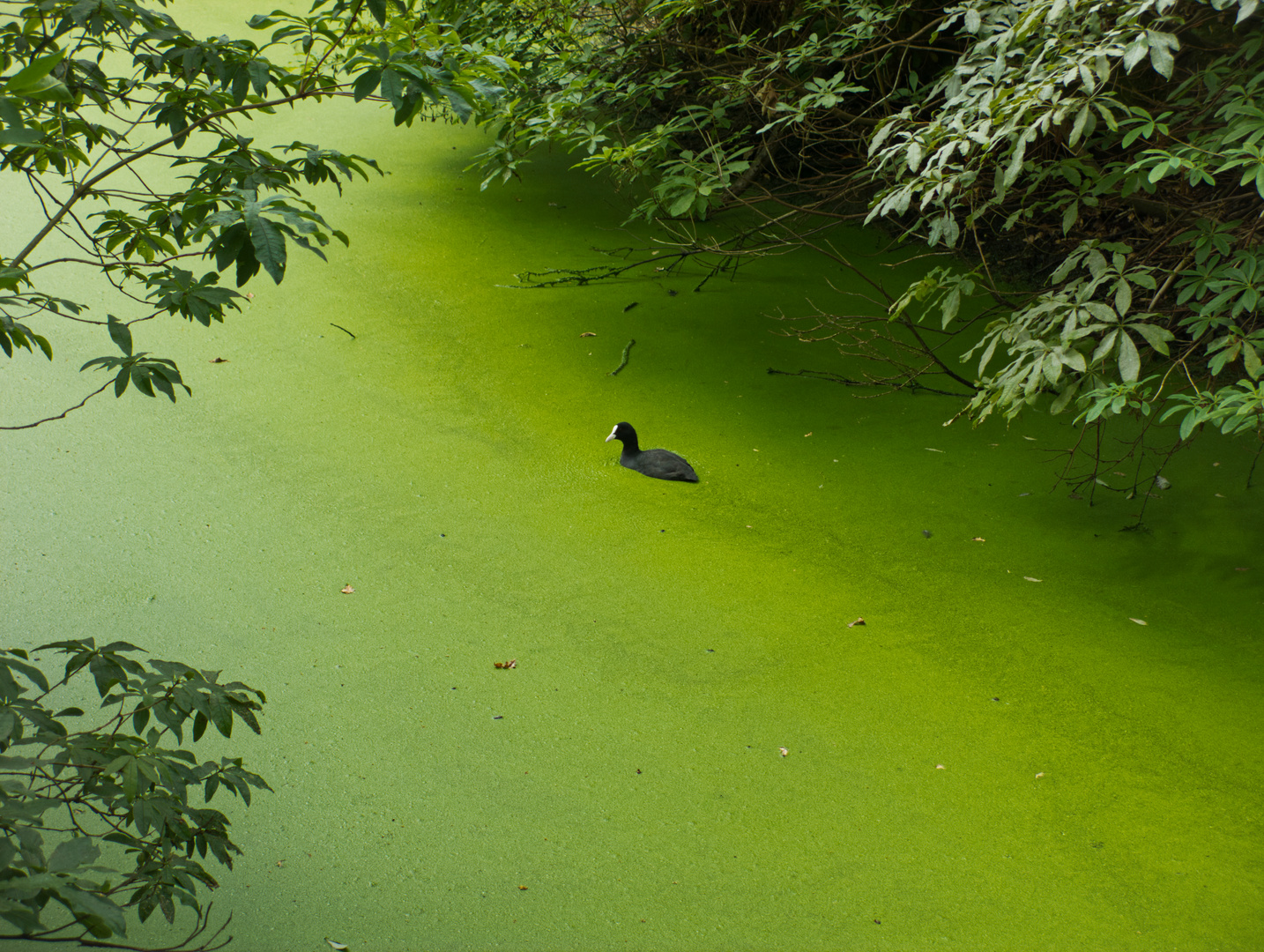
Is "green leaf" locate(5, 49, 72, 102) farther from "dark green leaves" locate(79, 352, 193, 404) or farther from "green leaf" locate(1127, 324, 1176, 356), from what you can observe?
"green leaf" locate(1127, 324, 1176, 356)

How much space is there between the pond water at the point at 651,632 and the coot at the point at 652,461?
0.16ft

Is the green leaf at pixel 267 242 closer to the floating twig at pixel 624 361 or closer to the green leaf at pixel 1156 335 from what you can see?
the green leaf at pixel 1156 335

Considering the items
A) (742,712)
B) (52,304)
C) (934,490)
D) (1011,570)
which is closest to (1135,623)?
(1011,570)

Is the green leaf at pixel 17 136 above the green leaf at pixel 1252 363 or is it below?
above

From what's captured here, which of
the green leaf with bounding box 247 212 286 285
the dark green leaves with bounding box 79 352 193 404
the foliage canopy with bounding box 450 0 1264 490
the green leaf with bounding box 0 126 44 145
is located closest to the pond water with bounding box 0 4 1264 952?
the foliage canopy with bounding box 450 0 1264 490

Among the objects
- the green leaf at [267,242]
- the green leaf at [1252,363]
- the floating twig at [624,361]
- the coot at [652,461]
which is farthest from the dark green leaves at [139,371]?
the floating twig at [624,361]

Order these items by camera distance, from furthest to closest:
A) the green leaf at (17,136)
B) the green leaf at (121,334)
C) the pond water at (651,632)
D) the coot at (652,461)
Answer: the coot at (652,461)
the pond water at (651,632)
the green leaf at (121,334)
the green leaf at (17,136)

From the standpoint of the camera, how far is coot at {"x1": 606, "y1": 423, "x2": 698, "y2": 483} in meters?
2.68

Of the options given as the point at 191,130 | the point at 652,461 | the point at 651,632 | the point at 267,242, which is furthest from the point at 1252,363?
the point at 191,130

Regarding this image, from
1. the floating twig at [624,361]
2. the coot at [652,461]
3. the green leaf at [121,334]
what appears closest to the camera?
the green leaf at [121,334]

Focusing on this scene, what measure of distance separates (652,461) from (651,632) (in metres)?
0.70

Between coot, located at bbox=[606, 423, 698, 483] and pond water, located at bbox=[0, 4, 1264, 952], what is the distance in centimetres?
5

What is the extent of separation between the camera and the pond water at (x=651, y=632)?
1.54 m

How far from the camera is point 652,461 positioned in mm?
2693
